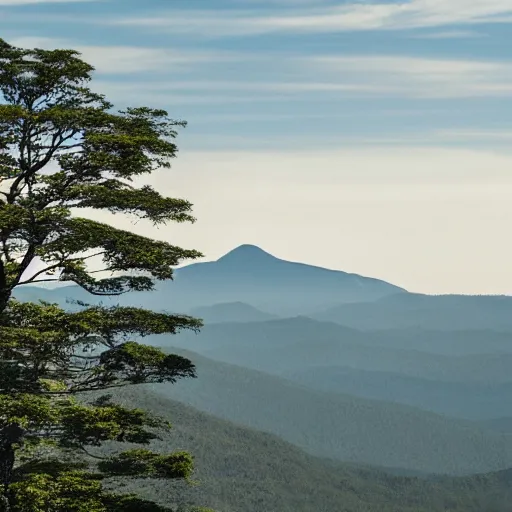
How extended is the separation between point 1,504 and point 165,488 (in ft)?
476

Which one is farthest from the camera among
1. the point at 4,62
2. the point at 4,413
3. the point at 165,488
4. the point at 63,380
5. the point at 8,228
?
the point at 165,488

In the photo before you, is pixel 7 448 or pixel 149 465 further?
pixel 149 465

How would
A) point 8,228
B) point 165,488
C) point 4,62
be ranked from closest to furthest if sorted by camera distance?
1. point 8,228
2. point 4,62
3. point 165,488

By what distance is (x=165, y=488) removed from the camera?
161000 mm

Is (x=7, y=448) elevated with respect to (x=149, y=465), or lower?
elevated

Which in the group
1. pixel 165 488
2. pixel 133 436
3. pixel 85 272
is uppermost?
pixel 85 272

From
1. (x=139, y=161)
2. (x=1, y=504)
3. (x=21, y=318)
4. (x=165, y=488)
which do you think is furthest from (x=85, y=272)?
(x=165, y=488)

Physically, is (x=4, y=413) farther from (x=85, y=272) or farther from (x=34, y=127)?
(x=34, y=127)

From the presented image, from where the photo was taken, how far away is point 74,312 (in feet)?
78.7

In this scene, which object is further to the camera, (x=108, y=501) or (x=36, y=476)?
(x=108, y=501)

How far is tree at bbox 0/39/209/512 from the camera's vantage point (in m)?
22.7

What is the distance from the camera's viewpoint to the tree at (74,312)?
22688 millimetres

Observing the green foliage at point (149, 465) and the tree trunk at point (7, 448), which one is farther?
the green foliage at point (149, 465)

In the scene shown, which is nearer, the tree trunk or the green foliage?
the tree trunk
